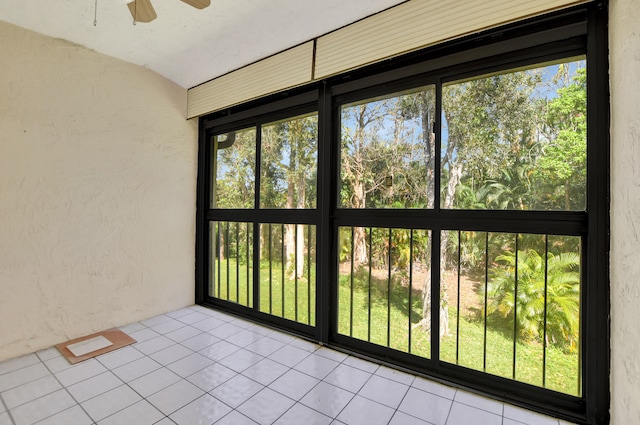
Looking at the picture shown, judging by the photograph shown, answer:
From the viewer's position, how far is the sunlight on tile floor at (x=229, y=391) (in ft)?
4.95

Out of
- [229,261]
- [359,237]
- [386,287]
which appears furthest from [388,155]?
[229,261]

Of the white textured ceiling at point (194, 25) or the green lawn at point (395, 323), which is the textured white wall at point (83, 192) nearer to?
the white textured ceiling at point (194, 25)

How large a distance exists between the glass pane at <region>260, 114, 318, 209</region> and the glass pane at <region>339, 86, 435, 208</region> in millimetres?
472

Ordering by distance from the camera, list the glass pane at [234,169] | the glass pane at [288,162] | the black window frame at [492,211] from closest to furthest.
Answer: the black window frame at [492,211], the glass pane at [288,162], the glass pane at [234,169]

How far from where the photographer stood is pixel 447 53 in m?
1.85

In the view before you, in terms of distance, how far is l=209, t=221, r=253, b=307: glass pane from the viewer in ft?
10.7

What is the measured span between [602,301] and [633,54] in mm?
1193

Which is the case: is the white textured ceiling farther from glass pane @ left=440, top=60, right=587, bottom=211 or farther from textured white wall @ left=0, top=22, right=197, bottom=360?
glass pane @ left=440, top=60, right=587, bottom=211

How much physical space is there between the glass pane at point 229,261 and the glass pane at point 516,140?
2302 millimetres

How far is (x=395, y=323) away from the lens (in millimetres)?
3080

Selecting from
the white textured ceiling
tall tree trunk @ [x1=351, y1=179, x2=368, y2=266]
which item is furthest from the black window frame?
tall tree trunk @ [x1=351, y1=179, x2=368, y2=266]

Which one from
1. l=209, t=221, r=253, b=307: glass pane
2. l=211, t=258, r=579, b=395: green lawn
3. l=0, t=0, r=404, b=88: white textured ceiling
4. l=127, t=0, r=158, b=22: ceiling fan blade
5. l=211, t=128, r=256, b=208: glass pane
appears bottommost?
l=211, t=258, r=579, b=395: green lawn

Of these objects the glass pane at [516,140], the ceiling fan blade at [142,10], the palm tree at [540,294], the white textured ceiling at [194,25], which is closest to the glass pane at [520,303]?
the palm tree at [540,294]

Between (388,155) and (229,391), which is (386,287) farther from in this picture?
(229,391)
